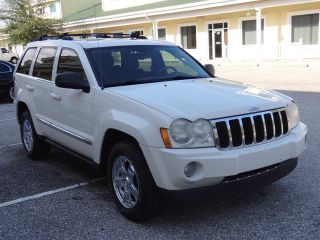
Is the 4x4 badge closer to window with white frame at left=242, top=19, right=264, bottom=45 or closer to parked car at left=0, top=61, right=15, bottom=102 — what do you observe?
parked car at left=0, top=61, right=15, bottom=102

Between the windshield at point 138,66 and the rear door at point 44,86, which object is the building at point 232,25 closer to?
the rear door at point 44,86

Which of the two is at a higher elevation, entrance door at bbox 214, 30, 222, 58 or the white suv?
entrance door at bbox 214, 30, 222, 58

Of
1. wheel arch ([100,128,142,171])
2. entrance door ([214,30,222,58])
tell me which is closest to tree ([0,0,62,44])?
entrance door ([214,30,222,58])

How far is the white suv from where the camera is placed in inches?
144

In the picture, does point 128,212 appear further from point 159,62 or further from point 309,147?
point 309,147

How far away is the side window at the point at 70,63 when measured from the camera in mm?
4988

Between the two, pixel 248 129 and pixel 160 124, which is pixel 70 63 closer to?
pixel 160 124

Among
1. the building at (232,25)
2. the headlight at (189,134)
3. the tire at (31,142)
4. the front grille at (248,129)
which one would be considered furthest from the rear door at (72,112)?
the building at (232,25)

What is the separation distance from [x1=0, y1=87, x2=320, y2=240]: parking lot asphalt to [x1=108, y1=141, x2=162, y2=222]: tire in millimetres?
145

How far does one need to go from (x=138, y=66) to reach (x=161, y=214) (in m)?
1.79

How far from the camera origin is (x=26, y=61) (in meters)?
6.78

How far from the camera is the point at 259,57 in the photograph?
23156 millimetres

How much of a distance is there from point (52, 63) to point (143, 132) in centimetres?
251

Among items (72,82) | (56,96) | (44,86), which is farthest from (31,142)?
(72,82)
